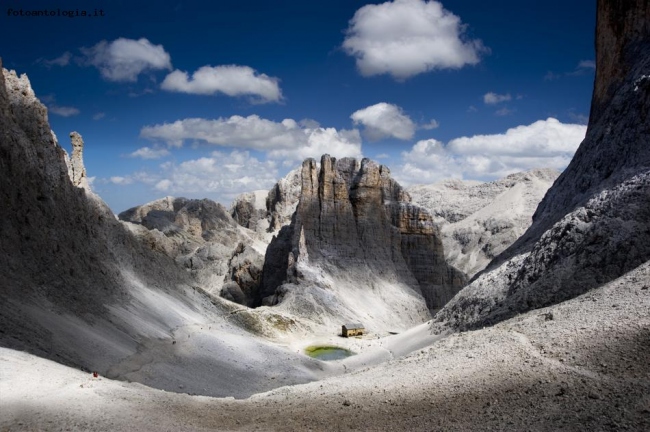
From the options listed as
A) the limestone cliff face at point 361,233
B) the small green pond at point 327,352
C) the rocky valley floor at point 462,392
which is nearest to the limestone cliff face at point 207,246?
the limestone cliff face at point 361,233

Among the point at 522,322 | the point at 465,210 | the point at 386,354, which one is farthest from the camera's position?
the point at 465,210

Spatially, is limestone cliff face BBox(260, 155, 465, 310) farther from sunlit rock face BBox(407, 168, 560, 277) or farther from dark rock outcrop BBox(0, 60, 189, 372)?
sunlit rock face BBox(407, 168, 560, 277)

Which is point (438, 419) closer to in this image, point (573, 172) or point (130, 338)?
point (130, 338)

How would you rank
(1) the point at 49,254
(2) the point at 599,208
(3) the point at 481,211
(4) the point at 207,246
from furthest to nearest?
(3) the point at 481,211 < (4) the point at 207,246 < (1) the point at 49,254 < (2) the point at 599,208

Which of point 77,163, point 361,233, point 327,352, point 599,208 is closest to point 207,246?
point 361,233

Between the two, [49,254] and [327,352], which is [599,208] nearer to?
[327,352]

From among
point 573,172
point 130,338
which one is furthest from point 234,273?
point 573,172
